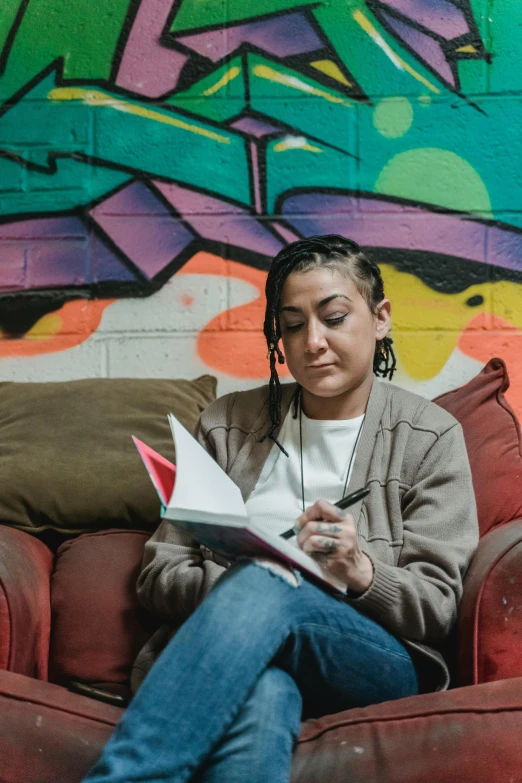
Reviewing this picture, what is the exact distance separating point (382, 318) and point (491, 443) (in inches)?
13.6

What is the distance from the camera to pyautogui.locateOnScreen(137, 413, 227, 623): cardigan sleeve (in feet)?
4.90

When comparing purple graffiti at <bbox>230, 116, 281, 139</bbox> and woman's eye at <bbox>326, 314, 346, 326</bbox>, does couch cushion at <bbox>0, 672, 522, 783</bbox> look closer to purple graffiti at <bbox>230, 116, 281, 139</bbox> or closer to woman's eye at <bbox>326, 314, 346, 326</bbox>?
woman's eye at <bbox>326, 314, 346, 326</bbox>

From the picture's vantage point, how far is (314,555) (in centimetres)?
132

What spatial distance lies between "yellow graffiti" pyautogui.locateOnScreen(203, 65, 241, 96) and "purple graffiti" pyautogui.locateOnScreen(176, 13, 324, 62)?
1.8 inches

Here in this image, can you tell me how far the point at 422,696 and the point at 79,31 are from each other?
195 centimetres

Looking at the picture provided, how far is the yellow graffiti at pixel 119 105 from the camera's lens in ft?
7.58

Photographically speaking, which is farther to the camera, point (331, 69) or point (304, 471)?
point (331, 69)

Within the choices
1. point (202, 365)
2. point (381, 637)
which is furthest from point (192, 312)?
point (381, 637)

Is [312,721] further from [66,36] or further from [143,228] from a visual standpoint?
[66,36]

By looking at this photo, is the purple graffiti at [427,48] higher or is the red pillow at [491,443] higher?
the purple graffiti at [427,48]

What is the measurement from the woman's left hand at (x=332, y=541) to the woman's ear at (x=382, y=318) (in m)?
0.56

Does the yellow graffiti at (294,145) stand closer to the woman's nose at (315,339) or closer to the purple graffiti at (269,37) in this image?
the purple graffiti at (269,37)

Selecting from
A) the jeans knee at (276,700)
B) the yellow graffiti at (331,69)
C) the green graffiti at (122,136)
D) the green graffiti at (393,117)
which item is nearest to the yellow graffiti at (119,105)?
the green graffiti at (122,136)

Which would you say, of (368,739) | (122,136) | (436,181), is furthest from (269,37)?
(368,739)
